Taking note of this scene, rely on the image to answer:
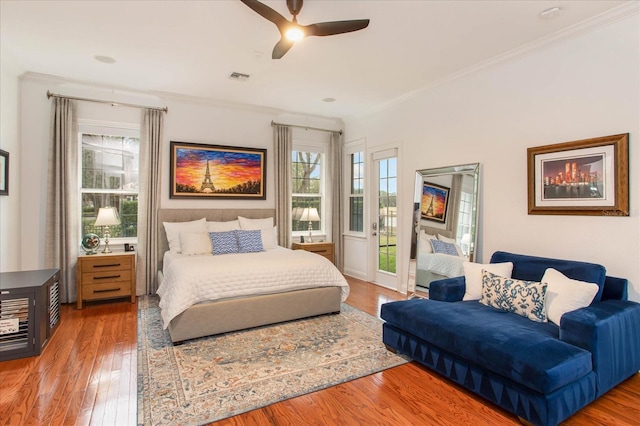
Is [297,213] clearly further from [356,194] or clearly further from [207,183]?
[207,183]

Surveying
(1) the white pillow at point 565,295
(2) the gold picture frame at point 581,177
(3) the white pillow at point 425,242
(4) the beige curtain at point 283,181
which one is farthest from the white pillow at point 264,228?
(1) the white pillow at point 565,295

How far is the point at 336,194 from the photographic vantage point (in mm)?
6211

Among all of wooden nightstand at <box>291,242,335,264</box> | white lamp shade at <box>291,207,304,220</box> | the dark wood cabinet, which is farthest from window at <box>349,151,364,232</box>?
the dark wood cabinet

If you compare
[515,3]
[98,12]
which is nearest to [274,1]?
[98,12]

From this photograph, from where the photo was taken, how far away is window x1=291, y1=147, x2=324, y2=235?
6086 mm

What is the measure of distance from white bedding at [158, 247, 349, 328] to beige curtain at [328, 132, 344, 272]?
83.9 inches

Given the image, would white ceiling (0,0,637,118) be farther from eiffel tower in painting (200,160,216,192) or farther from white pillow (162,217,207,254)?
white pillow (162,217,207,254)

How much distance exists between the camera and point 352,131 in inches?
240

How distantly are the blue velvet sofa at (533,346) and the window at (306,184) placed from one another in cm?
336

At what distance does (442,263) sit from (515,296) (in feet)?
4.97

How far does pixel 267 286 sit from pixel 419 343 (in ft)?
5.23

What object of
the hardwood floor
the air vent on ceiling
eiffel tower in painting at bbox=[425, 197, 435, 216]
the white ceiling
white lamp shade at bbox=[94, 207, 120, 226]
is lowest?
the hardwood floor

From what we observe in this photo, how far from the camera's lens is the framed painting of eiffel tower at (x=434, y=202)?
4.25m

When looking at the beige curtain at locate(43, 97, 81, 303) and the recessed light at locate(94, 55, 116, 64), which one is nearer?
the recessed light at locate(94, 55, 116, 64)
